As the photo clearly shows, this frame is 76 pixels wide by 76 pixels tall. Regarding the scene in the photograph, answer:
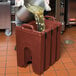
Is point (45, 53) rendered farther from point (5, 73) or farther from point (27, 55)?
point (5, 73)

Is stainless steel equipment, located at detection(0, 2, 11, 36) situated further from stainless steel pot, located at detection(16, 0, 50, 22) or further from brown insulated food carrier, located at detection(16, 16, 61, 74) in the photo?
brown insulated food carrier, located at detection(16, 16, 61, 74)

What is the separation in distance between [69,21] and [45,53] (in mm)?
1690

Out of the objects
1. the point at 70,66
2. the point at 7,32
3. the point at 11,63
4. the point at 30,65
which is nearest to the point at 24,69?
the point at 30,65

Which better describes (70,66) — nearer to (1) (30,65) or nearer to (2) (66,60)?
(2) (66,60)

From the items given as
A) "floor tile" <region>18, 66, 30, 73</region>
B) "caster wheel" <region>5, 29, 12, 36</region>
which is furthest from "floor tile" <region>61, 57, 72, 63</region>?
"caster wheel" <region>5, 29, 12, 36</region>

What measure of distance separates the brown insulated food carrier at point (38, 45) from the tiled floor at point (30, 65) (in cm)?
8

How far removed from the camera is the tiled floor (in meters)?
2.40

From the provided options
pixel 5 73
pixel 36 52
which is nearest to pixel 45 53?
pixel 36 52

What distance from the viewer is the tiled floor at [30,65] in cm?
240

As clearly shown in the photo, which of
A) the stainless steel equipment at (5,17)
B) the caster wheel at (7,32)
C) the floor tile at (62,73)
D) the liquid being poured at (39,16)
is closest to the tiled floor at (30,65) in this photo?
the floor tile at (62,73)

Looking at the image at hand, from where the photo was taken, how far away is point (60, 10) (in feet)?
11.4

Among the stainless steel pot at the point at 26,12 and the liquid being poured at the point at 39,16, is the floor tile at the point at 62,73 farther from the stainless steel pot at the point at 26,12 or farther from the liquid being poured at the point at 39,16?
the stainless steel pot at the point at 26,12

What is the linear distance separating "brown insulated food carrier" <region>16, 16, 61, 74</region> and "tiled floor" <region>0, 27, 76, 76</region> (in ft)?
0.26

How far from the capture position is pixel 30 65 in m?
2.56
